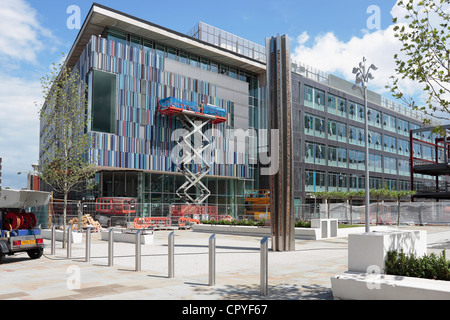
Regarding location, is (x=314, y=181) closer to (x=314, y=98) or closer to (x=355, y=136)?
(x=314, y=98)

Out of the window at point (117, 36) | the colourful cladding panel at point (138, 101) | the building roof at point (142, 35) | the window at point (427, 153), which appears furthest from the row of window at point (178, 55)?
the window at point (427, 153)

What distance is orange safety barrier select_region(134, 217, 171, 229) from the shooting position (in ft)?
91.5

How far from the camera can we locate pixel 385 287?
20.2 feet

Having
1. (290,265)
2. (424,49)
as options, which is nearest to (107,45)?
(290,265)

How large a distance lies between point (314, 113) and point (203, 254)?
41667 millimetres

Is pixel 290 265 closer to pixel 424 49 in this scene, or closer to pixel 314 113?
pixel 424 49

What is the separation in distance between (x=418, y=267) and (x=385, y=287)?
2.65 ft

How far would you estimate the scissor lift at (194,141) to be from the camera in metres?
40.2

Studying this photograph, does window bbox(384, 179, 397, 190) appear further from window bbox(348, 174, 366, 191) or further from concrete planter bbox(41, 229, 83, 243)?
concrete planter bbox(41, 229, 83, 243)

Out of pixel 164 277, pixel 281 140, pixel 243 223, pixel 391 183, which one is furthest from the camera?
pixel 391 183

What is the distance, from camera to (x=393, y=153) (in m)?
68.0

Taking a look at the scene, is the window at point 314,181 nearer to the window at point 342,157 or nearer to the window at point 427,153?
the window at point 342,157

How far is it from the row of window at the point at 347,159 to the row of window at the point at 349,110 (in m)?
4.85

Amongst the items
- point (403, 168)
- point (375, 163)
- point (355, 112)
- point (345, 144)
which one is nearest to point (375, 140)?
point (375, 163)
